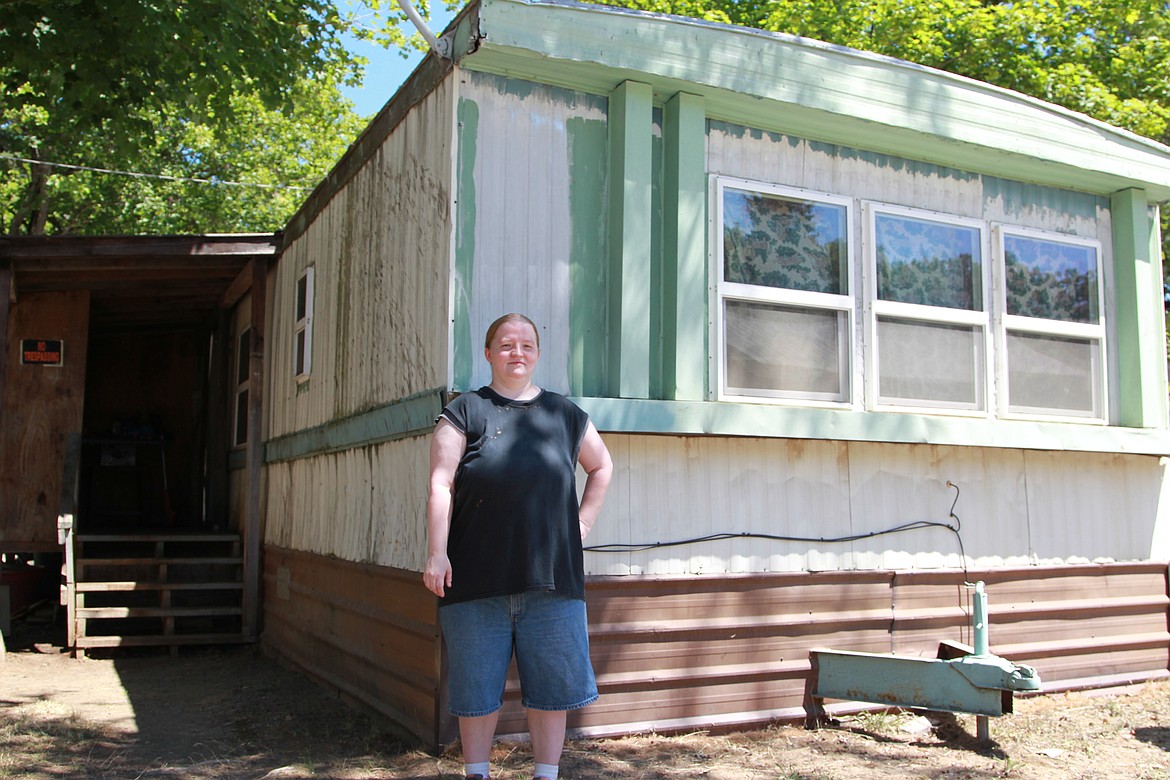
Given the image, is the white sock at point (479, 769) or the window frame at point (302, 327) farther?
the window frame at point (302, 327)

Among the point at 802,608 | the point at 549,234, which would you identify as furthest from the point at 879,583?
the point at 549,234

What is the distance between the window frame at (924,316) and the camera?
18.4 ft

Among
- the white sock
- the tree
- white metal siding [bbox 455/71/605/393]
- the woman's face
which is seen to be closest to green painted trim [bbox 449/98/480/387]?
white metal siding [bbox 455/71/605/393]

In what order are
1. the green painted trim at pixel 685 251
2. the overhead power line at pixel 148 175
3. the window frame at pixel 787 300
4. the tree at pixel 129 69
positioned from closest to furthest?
the green painted trim at pixel 685 251, the window frame at pixel 787 300, the tree at pixel 129 69, the overhead power line at pixel 148 175

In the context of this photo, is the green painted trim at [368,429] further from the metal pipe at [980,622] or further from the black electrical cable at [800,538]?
the metal pipe at [980,622]

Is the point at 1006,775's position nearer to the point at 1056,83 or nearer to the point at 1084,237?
the point at 1084,237

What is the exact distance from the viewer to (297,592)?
24.0 feet

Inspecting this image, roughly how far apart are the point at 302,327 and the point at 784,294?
3928 mm

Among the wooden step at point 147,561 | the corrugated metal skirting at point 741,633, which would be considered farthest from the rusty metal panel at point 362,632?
the wooden step at point 147,561

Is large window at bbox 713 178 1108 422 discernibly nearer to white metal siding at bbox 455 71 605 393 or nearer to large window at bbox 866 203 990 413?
large window at bbox 866 203 990 413

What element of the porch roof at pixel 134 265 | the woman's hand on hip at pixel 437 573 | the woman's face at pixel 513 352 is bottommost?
the woman's hand on hip at pixel 437 573

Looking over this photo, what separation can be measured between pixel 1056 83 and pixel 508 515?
1442 cm

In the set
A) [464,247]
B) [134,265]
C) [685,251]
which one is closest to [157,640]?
[134,265]

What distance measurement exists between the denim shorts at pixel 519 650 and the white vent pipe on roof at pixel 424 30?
8.49ft
